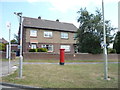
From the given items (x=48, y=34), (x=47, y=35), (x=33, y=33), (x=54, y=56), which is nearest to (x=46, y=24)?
(x=48, y=34)

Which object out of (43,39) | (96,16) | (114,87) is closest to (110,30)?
(96,16)

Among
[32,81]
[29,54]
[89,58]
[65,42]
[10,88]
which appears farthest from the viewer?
[65,42]

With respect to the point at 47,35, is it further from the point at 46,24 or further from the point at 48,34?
the point at 46,24

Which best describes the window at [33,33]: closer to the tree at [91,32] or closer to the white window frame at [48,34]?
the white window frame at [48,34]

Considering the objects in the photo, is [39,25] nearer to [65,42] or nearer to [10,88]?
[65,42]

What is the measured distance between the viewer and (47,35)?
37281 mm

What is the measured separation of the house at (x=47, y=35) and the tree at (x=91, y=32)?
20.0 feet

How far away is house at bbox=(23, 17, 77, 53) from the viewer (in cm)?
3472

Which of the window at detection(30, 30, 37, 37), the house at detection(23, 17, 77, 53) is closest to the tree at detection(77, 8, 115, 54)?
the house at detection(23, 17, 77, 53)

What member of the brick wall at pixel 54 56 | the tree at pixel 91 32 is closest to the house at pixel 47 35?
the tree at pixel 91 32

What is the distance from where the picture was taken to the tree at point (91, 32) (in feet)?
105

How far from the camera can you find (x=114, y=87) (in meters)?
8.42

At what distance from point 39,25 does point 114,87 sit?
30.0 metres

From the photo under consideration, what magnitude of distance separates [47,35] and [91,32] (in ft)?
32.1
